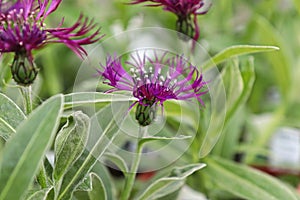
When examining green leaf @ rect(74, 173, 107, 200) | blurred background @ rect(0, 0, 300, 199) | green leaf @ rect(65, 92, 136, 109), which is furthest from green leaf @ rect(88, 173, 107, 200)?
blurred background @ rect(0, 0, 300, 199)

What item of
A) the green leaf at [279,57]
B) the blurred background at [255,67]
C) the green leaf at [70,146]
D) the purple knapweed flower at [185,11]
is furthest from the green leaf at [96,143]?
the green leaf at [279,57]

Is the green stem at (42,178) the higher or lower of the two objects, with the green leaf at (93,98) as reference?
lower

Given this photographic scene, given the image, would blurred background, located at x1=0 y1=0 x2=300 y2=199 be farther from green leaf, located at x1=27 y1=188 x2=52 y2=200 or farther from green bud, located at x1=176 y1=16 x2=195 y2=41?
green leaf, located at x1=27 y1=188 x2=52 y2=200

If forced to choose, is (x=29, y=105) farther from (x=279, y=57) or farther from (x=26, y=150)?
(x=279, y=57)

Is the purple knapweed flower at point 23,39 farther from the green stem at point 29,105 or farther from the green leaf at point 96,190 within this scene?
the green leaf at point 96,190

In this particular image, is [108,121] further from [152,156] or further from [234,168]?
[152,156]

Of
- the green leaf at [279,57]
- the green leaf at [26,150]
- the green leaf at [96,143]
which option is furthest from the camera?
the green leaf at [279,57]
